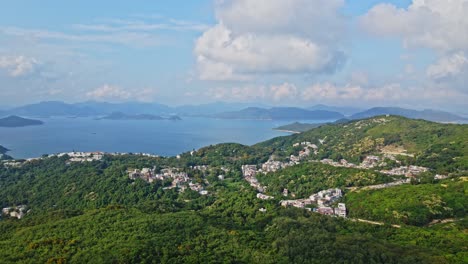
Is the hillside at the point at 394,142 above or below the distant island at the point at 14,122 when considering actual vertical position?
above

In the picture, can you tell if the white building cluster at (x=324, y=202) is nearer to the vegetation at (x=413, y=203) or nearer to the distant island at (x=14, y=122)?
the vegetation at (x=413, y=203)

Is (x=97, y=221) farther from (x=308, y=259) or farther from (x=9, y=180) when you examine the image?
(x=9, y=180)

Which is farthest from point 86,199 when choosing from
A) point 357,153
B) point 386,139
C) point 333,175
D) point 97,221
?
point 386,139

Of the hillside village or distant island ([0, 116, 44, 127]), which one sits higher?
the hillside village

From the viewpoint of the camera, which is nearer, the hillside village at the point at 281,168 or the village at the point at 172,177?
the hillside village at the point at 281,168

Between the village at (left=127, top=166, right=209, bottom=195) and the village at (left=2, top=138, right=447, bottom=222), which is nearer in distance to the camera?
the village at (left=2, top=138, right=447, bottom=222)

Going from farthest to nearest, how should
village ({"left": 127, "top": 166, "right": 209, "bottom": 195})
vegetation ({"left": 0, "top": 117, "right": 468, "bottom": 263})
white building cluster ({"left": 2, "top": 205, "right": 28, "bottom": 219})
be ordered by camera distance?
village ({"left": 127, "top": 166, "right": 209, "bottom": 195}) → white building cluster ({"left": 2, "top": 205, "right": 28, "bottom": 219}) → vegetation ({"left": 0, "top": 117, "right": 468, "bottom": 263})

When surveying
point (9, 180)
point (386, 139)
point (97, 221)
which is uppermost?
point (386, 139)

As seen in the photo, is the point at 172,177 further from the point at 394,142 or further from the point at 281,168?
the point at 394,142

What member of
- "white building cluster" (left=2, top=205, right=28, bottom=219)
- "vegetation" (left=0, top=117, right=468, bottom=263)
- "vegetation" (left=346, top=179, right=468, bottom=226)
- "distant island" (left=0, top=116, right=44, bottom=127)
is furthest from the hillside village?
"distant island" (left=0, top=116, right=44, bottom=127)

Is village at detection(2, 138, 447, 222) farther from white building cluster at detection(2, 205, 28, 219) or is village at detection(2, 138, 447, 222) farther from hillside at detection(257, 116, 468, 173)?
hillside at detection(257, 116, 468, 173)

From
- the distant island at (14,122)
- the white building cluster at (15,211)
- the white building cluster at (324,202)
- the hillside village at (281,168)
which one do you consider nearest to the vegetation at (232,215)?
the white building cluster at (15,211)
